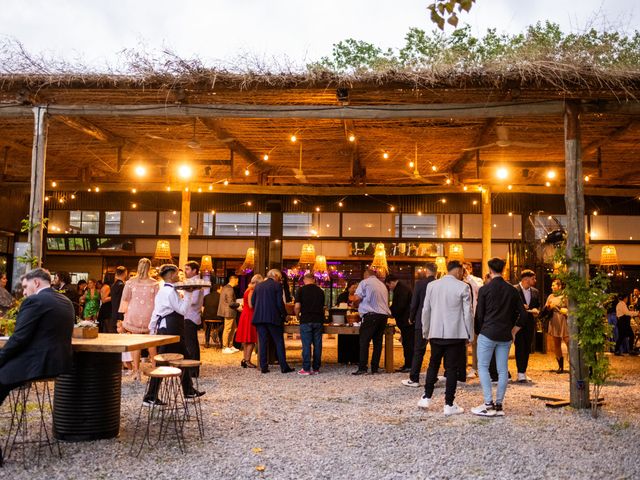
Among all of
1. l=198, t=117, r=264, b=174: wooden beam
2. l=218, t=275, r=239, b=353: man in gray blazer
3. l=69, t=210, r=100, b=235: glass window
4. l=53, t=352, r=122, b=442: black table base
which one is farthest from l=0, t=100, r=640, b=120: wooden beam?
l=69, t=210, r=100, b=235: glass window

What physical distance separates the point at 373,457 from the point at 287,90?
187 inches

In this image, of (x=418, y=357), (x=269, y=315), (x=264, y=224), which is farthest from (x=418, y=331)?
(x=264, y=224)

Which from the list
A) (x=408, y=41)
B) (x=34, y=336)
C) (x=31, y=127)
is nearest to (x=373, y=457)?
(x=34, y=336)

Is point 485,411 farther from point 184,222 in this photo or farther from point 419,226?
point 419,226

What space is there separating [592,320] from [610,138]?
4427mm

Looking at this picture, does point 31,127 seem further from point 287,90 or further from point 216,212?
point 216,212

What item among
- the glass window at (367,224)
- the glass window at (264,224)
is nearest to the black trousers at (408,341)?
the glass window at (367,224)

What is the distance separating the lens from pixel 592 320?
681 centimetres

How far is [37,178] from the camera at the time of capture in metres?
8.23

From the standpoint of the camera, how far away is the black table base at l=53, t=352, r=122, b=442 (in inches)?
212

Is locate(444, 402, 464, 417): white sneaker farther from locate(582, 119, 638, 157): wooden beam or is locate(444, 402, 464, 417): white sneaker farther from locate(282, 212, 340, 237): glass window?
locate(282, 212, 340, 237): glass window

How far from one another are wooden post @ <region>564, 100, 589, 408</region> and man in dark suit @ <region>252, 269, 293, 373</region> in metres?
4.39

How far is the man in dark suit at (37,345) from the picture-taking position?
460cm

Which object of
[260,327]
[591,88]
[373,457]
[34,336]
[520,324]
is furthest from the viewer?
[260,327]
